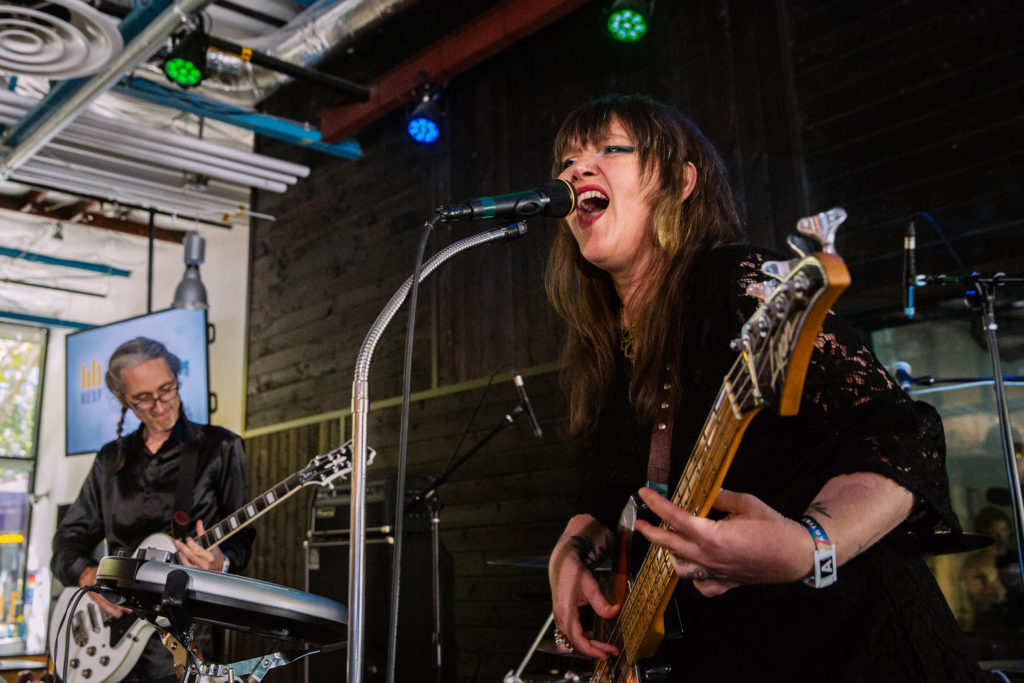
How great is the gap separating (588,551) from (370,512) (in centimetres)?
314

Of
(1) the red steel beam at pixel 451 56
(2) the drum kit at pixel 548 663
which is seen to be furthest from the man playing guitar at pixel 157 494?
(1) the red steel beam at pixel 451 56

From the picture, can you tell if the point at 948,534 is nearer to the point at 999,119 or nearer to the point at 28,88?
the point at 999,119

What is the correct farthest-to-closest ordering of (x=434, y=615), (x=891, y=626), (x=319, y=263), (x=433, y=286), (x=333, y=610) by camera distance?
(x=319, y=263), (x=433, y=286), (x=434, y=615), (x=333, y=610), (x=891, y=626)

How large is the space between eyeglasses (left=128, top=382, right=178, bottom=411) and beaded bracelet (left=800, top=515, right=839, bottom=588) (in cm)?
378

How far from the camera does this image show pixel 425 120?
5.46m

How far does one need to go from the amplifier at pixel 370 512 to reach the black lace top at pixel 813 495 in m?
3.29

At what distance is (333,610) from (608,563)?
632mm

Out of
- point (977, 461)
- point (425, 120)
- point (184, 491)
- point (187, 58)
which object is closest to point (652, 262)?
point (977, 461)

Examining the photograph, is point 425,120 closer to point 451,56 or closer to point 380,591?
point 451,56

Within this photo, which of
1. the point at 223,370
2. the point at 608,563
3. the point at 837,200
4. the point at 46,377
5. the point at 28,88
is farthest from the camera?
the point at 46,377

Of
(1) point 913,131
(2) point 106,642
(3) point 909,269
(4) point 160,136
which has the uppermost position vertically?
(4) point 160,136

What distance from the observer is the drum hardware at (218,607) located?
70.9 inches

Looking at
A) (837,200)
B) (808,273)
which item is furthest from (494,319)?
(808,273)

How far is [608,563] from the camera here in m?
1.78
